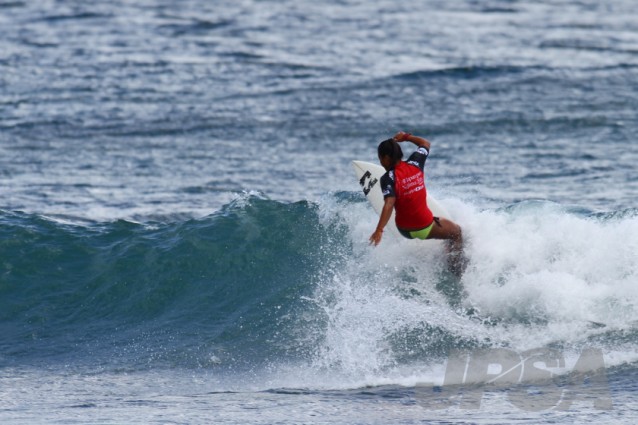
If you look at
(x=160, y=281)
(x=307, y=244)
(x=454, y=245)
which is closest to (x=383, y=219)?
(x=454, y=245)

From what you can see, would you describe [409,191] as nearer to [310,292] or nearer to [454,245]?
[454,245]

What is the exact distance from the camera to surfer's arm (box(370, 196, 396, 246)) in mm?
10062

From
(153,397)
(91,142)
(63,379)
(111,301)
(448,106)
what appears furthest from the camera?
(448,106)

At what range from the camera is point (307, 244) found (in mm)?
13250

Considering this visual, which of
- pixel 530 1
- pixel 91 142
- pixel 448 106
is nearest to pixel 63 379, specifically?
pixel 91 142

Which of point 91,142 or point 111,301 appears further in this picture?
point 91,142

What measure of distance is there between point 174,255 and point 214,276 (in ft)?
2.29

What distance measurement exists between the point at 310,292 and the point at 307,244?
1.13 metres

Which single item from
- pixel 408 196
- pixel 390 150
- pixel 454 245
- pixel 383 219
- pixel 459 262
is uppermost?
pixel 390 150

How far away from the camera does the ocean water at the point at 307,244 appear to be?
997 centimetres

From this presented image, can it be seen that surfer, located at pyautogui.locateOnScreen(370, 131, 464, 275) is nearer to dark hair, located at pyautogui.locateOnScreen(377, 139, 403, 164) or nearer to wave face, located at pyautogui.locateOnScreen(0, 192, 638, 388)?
dark hair, located at pyautogui.locateOnScreen(377, 139, 403, 164)

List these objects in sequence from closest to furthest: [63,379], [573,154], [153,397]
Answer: [153,397] < [63,379] < [573,154]

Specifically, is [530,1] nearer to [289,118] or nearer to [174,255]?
[289,118]

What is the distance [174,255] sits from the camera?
13.3 m
